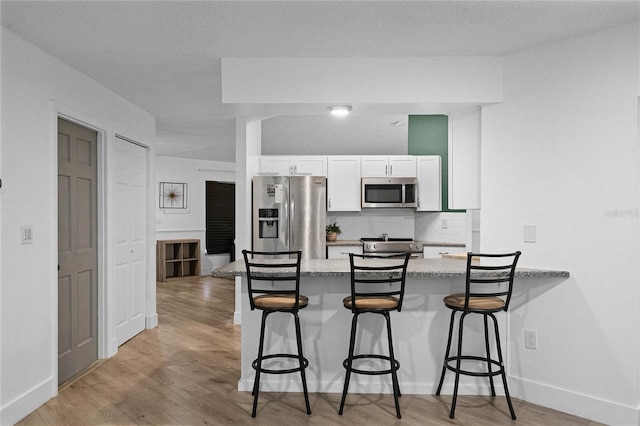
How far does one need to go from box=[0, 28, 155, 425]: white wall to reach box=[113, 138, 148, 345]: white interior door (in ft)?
3.58

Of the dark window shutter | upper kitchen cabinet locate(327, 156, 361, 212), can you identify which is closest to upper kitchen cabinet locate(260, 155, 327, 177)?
upper kitchen cabinet locate(327, 156, 361, 212)

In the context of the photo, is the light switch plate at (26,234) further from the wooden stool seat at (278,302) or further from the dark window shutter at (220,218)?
the dark window shutter at (220,218)

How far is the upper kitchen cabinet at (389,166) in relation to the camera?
639 cm

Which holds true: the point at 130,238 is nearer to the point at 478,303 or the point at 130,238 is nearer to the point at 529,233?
the point at 478,303

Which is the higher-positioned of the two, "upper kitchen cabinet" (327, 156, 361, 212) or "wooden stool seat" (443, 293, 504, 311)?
"upper kitchen cabinet" (327, 156, 361, 212)

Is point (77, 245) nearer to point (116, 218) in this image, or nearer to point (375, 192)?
point (116, 218)

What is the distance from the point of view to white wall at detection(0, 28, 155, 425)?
2.85 m

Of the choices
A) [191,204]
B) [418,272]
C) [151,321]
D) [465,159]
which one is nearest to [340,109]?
[465,159]

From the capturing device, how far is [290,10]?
2.57 m

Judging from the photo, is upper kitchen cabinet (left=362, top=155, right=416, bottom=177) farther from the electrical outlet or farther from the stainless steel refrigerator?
the electrical outlet

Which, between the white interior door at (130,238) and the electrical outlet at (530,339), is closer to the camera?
the electrical outlet at (530,339)

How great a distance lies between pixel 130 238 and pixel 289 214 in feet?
5.77

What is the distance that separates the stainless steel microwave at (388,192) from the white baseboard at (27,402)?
4150 mm

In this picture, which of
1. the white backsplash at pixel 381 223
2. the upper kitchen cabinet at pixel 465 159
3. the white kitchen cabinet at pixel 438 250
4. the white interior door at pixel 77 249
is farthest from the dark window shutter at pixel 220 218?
the upper kitchen cabinet at pixel 465 159
